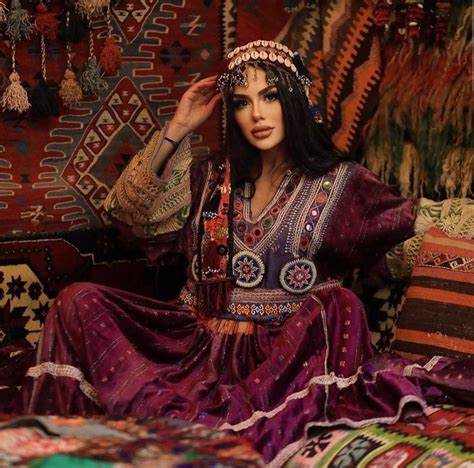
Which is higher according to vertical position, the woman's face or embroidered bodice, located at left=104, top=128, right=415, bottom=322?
the woman's face

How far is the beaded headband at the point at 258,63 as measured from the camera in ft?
7.63

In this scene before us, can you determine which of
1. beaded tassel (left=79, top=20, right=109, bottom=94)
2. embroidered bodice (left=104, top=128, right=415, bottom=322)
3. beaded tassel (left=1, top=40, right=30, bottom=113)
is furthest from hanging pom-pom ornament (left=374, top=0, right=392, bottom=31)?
beaded tassel (left=1, top=40, right=30, bottom=113)

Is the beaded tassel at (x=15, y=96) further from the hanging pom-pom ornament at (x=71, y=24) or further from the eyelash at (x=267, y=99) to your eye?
the eyelash at (x=267, y=99)

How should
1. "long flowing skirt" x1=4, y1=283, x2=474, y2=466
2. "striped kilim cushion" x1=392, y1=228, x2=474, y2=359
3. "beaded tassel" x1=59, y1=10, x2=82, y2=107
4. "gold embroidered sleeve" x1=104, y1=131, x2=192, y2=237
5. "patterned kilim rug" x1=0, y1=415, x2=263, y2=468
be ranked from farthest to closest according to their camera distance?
1. "beaded tassel" x1=59, y1=10, x2=82, y2=107
2. "gold embroidered sleeve" x1=104, y1=131, x2=192, y2=237
3. "striped kilim cushion" x1=392, y1=228, x2=474, y2=359
4. "long flowing skirt" x1=4, y1=283, x2=474, y2=466
5. "patterned kilim rug" x1=0, y1=415, x2=263, y2=468

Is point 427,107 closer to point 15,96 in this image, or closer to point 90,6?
point 90,6

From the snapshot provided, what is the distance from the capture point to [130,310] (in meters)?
2.29

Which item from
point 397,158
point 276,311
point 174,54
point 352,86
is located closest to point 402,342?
point 276,311

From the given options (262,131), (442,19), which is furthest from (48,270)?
(442,19)

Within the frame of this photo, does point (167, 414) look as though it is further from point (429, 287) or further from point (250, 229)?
point (429, 287)

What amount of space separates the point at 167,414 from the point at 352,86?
1324 millimetres

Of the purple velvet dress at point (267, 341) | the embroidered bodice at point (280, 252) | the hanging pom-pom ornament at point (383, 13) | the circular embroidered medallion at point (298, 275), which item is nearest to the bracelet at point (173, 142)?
the purple velvet dress at point (267, 341)

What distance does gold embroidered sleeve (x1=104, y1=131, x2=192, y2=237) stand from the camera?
2.38 metres

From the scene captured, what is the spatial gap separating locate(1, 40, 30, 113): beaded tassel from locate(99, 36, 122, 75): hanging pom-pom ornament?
0.24 meters

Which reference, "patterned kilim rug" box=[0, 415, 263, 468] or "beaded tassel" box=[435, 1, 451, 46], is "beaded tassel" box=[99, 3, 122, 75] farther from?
"patterned kilim rug" box=[0, 415, 263, 468]
